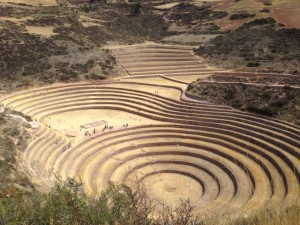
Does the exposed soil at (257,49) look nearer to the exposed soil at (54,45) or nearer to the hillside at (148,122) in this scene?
the hillside at (148,122)

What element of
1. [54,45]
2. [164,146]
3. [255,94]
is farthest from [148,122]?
[54,45]

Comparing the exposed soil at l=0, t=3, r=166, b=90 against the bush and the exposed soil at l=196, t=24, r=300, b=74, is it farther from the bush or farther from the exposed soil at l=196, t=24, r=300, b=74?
the bush

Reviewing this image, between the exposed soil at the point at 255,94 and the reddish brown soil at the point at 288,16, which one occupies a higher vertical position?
the reddish brown soil at the point at 288,16

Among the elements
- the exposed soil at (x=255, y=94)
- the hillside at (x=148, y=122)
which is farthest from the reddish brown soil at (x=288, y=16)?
the exposed soil at (x=255, y=94)

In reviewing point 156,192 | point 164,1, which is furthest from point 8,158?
point 164,1

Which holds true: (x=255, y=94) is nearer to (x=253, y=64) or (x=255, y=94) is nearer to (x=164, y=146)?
(x=164, y=146)

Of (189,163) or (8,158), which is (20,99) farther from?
(189,163)

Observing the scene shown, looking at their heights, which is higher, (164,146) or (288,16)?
(288,16)

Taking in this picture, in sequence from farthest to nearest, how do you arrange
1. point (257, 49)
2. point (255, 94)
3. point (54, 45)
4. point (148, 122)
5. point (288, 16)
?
Answer: point (288, 16), point (257, 49), point (54, 45), point (255, 94), point (148, 122)
